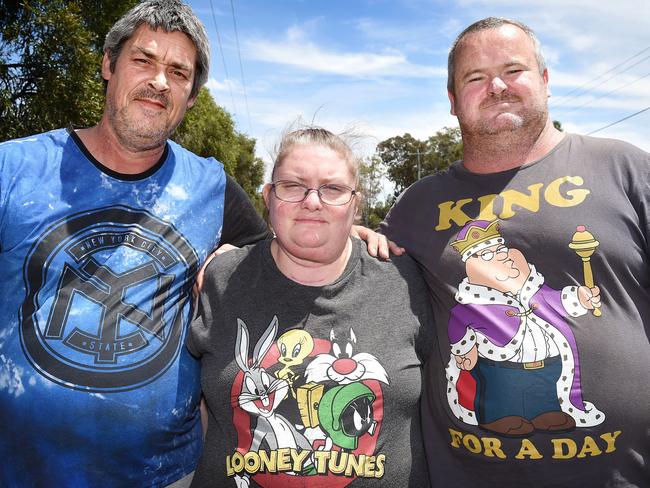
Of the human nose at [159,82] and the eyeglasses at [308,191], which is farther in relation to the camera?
the human nose at [159,82]

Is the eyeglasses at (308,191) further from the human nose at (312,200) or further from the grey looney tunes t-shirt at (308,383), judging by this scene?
the grey looney tunes t-shirt at (308,383)

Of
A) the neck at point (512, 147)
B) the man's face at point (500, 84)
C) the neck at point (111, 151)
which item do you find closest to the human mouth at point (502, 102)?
the man's face at point (500, 84)

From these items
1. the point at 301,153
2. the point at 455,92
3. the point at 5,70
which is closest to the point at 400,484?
the point at 301,153

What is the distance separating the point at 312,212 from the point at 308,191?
0.10 meters

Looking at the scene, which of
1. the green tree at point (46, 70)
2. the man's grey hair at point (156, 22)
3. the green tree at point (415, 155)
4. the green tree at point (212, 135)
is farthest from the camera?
the green tree at point (415, 155)

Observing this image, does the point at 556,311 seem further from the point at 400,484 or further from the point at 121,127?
the point at 121,127

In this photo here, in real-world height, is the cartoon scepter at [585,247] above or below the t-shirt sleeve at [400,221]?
below

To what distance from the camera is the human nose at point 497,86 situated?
101 inches

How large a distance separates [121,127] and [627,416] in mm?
2646

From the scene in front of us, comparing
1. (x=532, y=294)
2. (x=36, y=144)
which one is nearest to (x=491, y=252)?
(x=532, y=294)

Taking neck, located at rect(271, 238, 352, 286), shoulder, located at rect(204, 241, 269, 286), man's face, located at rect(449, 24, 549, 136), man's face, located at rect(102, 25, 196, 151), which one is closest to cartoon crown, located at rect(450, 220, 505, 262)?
man's face, located at rect(449, 24, 549, 136)

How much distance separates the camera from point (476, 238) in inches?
98.9

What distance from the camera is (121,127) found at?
2.54m

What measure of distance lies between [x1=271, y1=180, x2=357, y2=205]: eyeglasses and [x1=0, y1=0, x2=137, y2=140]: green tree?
8070 mm
